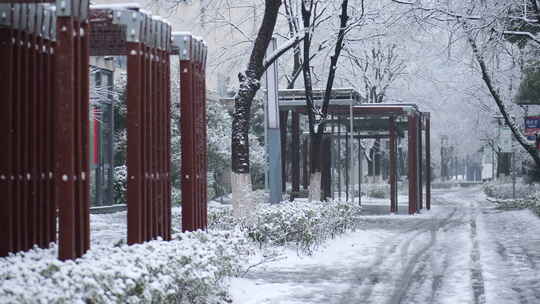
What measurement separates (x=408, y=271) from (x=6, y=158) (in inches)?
314

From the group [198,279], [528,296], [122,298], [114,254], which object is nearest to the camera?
[122,298]

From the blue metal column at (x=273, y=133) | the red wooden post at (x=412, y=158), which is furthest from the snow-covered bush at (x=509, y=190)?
the blue metal column at (x=273, y=133)

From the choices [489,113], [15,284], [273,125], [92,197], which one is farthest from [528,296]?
[489,113]

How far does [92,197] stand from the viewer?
106 feet

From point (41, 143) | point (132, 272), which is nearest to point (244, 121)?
point (41, 143)

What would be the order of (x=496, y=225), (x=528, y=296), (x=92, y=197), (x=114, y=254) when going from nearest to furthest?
(x=114, y=254) → (x=528, y=296) → (x=496, y=225) → (x=92, y=197)

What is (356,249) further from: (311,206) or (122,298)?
(122,298)

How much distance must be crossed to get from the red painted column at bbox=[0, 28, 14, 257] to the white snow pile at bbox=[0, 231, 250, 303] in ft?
1.18

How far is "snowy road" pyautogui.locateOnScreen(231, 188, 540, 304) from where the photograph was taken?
12.1 metres

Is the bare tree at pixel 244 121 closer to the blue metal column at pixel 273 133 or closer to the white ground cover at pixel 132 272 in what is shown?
the blue metal column at pixel 273 133

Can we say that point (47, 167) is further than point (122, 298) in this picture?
Yes

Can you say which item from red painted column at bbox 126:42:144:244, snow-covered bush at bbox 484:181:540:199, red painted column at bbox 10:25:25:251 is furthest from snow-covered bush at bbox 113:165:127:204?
red painted column at bbox 10:25:25:251

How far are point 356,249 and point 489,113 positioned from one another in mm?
35167

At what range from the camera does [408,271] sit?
1512 cm
